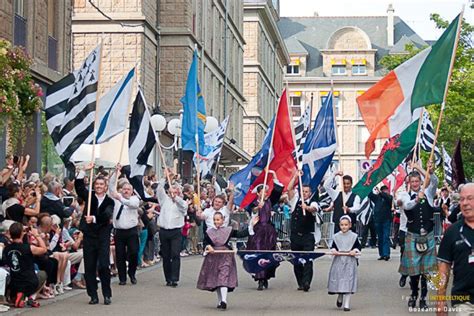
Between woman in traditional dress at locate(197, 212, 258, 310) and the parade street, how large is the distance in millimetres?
265

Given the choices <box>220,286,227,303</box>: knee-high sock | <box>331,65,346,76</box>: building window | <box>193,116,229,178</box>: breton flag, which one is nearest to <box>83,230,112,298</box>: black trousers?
<box>220,286,227,303</box>: knee-high sock

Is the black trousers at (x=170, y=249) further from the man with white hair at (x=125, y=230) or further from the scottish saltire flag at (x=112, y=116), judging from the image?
the scottish saltire flag at (x=112, y=116)

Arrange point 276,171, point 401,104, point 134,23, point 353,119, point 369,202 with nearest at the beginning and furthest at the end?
point 401,104, point 276,171, point 369,202, point 134,23, point 353,119

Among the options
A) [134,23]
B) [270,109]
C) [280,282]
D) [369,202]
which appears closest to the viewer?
[280,282]

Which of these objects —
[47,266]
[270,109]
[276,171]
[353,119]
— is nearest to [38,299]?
[47,266]

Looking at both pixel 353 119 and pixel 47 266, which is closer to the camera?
pixel 47 266

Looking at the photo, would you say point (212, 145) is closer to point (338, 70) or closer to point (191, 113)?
point (191, 113)

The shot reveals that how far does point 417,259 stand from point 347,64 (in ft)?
291

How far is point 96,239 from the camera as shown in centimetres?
1507

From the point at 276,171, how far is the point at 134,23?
20.0 metres

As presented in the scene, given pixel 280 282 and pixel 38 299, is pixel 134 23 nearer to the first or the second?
pixel 280 282

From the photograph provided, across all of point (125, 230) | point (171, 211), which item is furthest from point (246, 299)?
point (125, 230)

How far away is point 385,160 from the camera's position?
15570mm

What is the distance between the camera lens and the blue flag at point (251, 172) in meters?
18.1
